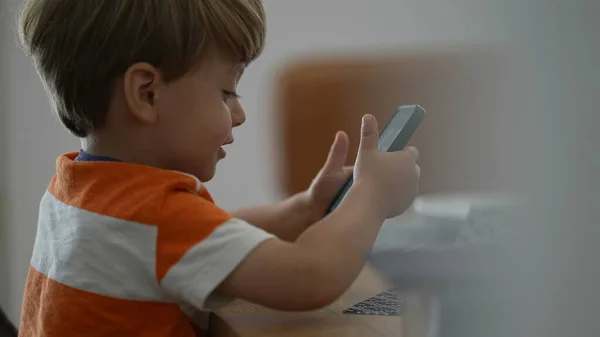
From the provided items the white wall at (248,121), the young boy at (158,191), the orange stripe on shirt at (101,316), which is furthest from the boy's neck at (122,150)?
the white wall at (248,121)

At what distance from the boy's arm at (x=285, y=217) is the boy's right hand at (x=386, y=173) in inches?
7.7

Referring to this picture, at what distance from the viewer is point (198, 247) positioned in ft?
1.37

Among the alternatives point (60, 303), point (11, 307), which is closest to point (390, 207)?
point (60, 303)

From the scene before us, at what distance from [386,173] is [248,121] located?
0.85m

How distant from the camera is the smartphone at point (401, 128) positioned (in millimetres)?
471

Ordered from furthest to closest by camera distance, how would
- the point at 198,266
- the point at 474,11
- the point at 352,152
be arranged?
the point at 352,152, the point at 198,266, the point at 474,11

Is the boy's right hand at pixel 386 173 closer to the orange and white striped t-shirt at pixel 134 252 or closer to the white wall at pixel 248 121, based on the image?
the orange and white striped t-shirt at pixel 134 252

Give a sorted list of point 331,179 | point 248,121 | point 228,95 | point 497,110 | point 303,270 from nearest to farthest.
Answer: point 497,110
point 303,270
point 228,95
point 331,179
point 248,121

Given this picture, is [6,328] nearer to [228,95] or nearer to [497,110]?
[228,95]

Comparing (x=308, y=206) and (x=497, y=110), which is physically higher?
(x=497, y=110)

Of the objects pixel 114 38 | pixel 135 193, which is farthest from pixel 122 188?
pixel 114 38

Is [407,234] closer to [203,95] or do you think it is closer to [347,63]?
[203,95]

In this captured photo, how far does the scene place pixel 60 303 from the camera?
467 mm

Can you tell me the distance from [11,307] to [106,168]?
3.94 ft
